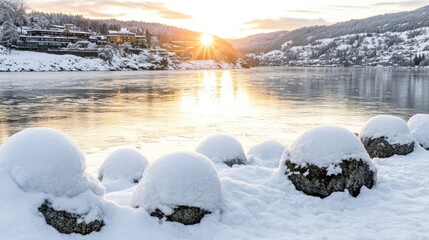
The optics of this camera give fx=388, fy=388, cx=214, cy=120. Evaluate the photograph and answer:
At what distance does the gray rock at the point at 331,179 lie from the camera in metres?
10.2

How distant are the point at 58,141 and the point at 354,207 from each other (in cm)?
723

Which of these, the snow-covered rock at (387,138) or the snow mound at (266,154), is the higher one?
the snow-covered rock at (387,138)

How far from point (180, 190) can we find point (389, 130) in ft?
31.3

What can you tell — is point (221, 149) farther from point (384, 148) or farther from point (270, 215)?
point (384, 148)

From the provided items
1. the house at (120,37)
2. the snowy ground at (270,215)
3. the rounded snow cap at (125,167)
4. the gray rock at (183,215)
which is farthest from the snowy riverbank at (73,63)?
the gray rock at (183,215)

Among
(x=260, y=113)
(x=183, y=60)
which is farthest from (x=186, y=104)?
(x=183, y=60)

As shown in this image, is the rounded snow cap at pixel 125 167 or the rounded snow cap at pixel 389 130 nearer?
the rounded snow cap at pixel 125 167

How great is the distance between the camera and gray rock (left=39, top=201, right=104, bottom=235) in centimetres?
742

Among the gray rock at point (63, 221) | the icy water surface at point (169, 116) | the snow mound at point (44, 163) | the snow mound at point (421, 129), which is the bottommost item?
the icy water surface at point (169, 116)

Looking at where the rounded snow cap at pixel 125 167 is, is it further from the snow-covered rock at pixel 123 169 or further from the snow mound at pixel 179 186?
the snow mound at pixel 179 186

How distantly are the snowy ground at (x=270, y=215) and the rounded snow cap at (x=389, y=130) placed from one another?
2.96 meters

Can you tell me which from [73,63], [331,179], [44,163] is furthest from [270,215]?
[73,63]

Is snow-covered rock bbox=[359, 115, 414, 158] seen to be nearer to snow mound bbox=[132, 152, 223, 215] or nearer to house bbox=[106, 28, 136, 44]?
snow mound bbox=[132, 152, 223, 215]

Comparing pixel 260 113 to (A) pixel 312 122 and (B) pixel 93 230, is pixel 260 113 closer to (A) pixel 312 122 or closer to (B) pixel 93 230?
(A) pixel 312 122
